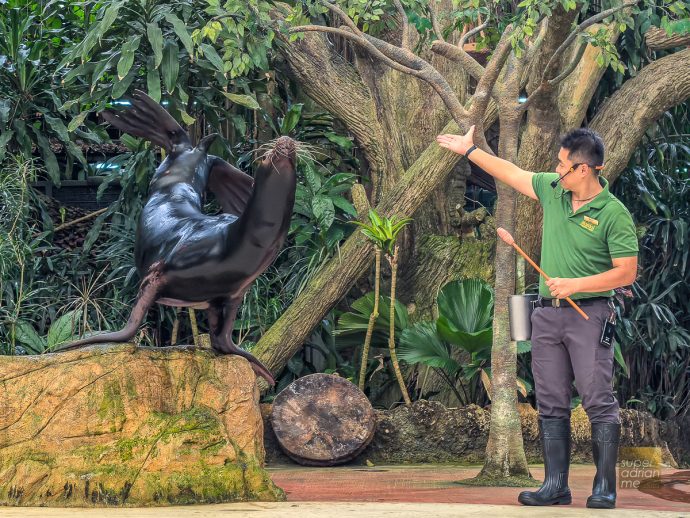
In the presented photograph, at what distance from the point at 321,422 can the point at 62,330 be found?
227 centimetres

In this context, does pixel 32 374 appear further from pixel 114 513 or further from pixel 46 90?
pixel 46 90

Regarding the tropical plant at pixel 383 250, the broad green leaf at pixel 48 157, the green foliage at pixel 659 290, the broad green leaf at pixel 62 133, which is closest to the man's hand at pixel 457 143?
the tropical plant at pixel 383 250

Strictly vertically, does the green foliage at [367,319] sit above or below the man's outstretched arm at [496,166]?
below

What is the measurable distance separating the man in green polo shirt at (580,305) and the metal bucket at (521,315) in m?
0.14

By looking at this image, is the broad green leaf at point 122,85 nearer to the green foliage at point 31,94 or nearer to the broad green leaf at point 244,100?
the broad green leaf at point 244,100

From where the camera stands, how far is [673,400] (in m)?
10.5

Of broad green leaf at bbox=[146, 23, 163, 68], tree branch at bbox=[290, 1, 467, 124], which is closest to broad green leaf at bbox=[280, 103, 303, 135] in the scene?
broad green leaf at bbox=[146, 23, 163, 68]

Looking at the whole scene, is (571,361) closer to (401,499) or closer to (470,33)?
(401,499)

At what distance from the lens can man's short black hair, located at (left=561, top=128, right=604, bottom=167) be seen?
467 centimetres

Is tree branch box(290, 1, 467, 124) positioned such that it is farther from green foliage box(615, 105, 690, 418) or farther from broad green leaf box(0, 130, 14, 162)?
green foliage box(615, 105, 690, 418)

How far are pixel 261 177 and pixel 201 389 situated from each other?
111cm

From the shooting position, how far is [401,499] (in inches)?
219

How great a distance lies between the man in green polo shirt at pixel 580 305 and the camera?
4520 millimetres

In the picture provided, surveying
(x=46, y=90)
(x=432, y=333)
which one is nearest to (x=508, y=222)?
(x=432, y=333)
